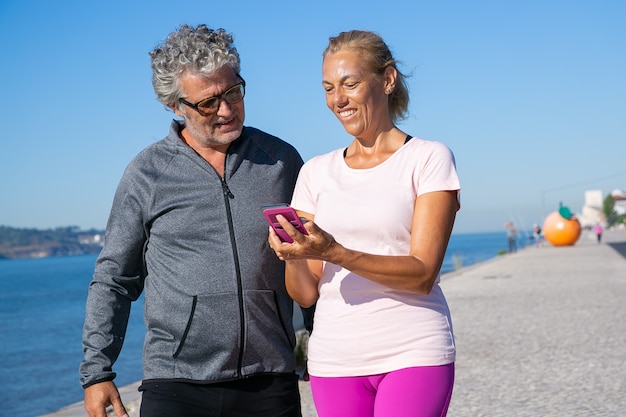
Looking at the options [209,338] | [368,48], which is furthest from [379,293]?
[368,48]

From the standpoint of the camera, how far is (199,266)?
9.68ft

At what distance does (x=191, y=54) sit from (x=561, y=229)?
45.1 m

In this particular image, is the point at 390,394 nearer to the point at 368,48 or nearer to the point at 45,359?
the point at 368,48

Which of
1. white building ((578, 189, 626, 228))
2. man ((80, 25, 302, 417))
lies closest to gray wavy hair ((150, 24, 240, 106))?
man ((80, 25, 302, 417))

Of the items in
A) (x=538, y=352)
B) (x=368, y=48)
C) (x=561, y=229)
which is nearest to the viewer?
(x=368, y=48)

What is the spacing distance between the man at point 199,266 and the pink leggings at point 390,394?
337 millimetres

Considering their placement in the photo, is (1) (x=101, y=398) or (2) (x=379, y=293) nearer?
(2) (x=379, y=293)

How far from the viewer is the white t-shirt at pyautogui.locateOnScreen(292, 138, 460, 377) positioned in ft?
8.50

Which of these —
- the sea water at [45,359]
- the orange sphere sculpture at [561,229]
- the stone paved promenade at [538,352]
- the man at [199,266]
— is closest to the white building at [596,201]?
the orange sphere sculpture at [561,229]

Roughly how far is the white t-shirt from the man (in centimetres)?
27

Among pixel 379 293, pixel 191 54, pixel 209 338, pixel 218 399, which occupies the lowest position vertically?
pixel 218 399

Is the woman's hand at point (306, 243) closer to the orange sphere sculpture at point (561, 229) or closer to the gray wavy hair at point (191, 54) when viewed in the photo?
the gray wavy hair at point (191, 54)

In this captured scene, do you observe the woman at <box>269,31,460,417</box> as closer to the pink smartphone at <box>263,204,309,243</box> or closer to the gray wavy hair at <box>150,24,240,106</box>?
the pink smartphone at <box>263,204,309,243</box>

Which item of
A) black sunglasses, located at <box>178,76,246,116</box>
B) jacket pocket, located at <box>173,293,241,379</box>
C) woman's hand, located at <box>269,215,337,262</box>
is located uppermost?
black sunglasses, located at <box>178,76,246,116</box>
